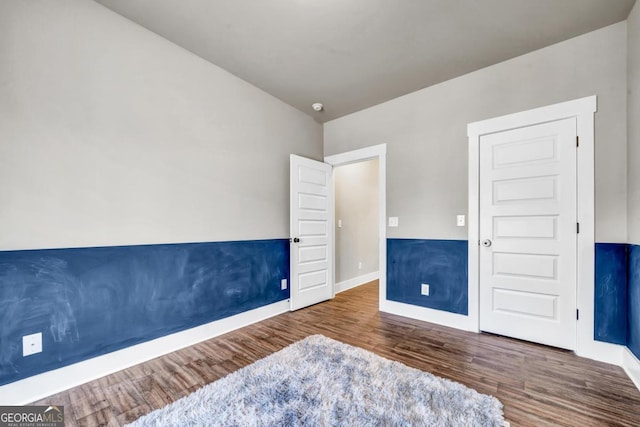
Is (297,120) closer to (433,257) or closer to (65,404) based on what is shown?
(433,257)

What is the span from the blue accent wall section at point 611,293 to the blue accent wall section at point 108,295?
319cm

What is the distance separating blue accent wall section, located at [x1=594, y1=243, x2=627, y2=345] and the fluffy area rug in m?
1.34

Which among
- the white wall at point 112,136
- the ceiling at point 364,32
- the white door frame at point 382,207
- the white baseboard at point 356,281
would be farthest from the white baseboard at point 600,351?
the white wall at point 112,136

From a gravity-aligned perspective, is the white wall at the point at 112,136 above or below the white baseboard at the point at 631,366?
above

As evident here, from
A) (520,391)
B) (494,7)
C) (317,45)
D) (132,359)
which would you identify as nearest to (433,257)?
(520,391)

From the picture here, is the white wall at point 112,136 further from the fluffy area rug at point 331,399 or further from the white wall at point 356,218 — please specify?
the white wall at point 356,218

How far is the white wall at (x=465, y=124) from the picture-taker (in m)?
2.14

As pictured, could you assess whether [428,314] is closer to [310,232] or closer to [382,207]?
[382,207]

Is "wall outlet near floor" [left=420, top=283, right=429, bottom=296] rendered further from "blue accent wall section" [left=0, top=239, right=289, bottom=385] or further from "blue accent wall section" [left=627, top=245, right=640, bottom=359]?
"blue accent wall section" [left=0, top=239, right=289, bottom=385]

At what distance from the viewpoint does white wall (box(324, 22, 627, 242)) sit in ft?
7.02

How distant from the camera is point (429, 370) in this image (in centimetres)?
200

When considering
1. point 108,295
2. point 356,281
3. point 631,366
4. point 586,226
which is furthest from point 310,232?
point 631,366

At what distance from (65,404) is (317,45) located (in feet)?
10.7

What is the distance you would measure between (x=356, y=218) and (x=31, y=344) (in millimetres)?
4086
